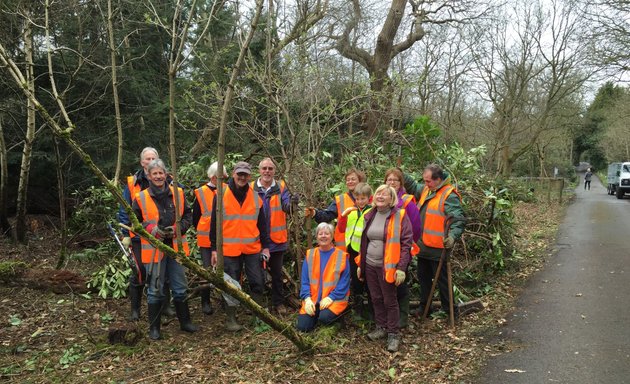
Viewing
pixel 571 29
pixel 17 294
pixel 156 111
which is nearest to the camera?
pixel 17 294

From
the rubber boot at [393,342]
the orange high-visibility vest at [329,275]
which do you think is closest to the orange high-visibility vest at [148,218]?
the orange high-visibility vest at [329,275]

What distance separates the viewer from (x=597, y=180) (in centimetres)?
4962

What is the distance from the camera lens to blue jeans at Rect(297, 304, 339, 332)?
15.0 ft

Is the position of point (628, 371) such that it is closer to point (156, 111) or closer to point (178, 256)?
point (178, 256)

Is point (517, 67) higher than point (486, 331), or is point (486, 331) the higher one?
point (517, 67)

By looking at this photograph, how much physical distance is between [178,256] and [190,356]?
4.05 feet

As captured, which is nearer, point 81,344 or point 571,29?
point 81,344

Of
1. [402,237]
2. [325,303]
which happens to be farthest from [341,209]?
[325,303]

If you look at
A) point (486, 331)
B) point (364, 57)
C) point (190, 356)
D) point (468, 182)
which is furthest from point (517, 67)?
point (190, 356)

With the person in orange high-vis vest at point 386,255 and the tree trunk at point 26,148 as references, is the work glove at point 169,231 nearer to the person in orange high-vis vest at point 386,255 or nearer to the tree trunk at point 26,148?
the person in orange high-vis vest at point 386,255

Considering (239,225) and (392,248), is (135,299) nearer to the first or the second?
(239,225)

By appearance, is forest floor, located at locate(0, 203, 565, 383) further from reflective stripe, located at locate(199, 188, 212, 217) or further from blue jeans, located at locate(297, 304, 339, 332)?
reflective stripe, located at locate(199, 188, 212, 217)

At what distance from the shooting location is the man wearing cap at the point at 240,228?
4789 millimetres

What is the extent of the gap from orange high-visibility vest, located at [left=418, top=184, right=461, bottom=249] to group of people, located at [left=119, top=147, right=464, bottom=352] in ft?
0.04
